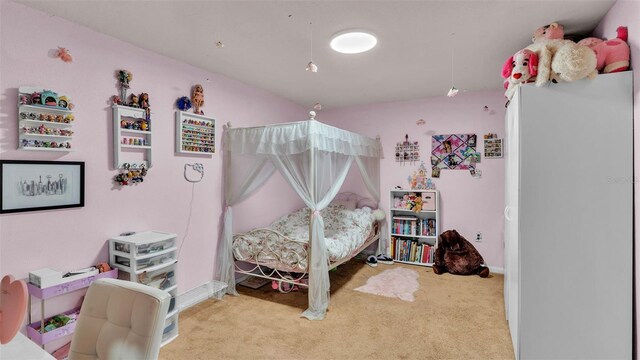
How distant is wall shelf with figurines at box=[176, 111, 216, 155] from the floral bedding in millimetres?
1113

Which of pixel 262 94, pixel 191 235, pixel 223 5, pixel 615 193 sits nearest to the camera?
pixel 615 193

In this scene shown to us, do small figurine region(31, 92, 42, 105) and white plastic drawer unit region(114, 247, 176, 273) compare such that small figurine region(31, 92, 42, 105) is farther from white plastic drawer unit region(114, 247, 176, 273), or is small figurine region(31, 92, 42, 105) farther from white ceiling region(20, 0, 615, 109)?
white plastic drawer unit region(114, 247, 176, 273)

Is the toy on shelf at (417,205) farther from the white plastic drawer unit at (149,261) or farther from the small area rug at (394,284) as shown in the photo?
the white plastic drawer unit at (149,261)

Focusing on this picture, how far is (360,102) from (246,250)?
117 inches

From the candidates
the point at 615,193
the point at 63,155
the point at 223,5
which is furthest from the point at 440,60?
the point at 63,155

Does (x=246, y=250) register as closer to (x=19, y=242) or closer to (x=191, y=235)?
(x=191, y=235)

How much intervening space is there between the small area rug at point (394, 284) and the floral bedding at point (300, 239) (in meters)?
0.50

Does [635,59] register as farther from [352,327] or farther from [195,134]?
[195,134]

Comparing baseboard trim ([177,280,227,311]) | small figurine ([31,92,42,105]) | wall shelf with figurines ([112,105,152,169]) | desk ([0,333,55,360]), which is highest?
small figurine ([31,92,42,105])

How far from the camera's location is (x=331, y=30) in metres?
2.45

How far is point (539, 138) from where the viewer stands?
2066mm

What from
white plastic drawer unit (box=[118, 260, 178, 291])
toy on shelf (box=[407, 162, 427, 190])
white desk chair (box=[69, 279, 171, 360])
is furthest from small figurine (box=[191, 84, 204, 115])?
toy on shelf (box=[407, 162, 427, 190])

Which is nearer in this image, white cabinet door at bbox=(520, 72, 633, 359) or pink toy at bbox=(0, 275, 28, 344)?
pink toy at bbox=(0, 275, 28, 344)

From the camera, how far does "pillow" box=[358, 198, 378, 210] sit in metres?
5.17
